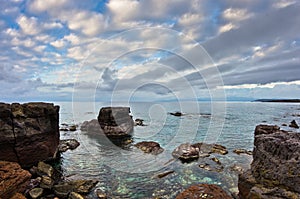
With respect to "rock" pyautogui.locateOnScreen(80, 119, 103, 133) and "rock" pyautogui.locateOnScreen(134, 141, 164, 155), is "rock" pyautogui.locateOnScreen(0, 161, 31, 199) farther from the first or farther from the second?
"rock" pyautogui.locateOnScreen(80, 119, 103, 133)

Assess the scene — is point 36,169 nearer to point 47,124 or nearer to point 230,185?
point 47,124

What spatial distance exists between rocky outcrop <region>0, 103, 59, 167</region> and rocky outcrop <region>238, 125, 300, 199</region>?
26.8 metres

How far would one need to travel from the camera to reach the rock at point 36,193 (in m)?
19.5

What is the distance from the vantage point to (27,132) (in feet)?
91.5

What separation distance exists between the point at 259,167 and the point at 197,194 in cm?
454

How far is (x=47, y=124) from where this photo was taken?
31.0 m

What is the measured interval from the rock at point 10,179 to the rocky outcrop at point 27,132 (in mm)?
9094

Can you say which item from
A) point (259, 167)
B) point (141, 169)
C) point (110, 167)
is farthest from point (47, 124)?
point (259, 167)

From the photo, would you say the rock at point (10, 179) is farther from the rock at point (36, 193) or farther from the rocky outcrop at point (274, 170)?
the rocky outcrop at point (274, 170)

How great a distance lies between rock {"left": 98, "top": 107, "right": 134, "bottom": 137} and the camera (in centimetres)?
5412

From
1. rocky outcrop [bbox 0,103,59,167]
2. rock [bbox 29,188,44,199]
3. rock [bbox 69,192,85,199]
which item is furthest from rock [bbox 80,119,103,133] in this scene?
rock [bbox 69,192,85,199]

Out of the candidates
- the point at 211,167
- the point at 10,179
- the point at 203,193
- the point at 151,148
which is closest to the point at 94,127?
the point at 151,148

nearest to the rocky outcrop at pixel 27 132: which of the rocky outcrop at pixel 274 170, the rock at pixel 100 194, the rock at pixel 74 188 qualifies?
the rock at pixel 74 188

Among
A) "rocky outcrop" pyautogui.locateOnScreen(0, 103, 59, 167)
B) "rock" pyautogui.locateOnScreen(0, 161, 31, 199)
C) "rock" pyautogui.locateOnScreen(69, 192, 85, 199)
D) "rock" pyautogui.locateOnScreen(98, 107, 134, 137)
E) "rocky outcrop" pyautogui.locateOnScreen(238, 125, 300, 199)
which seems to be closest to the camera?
"rocky outcrop" pyautogui.locateOnScreen(238, 125, 300, 199)
